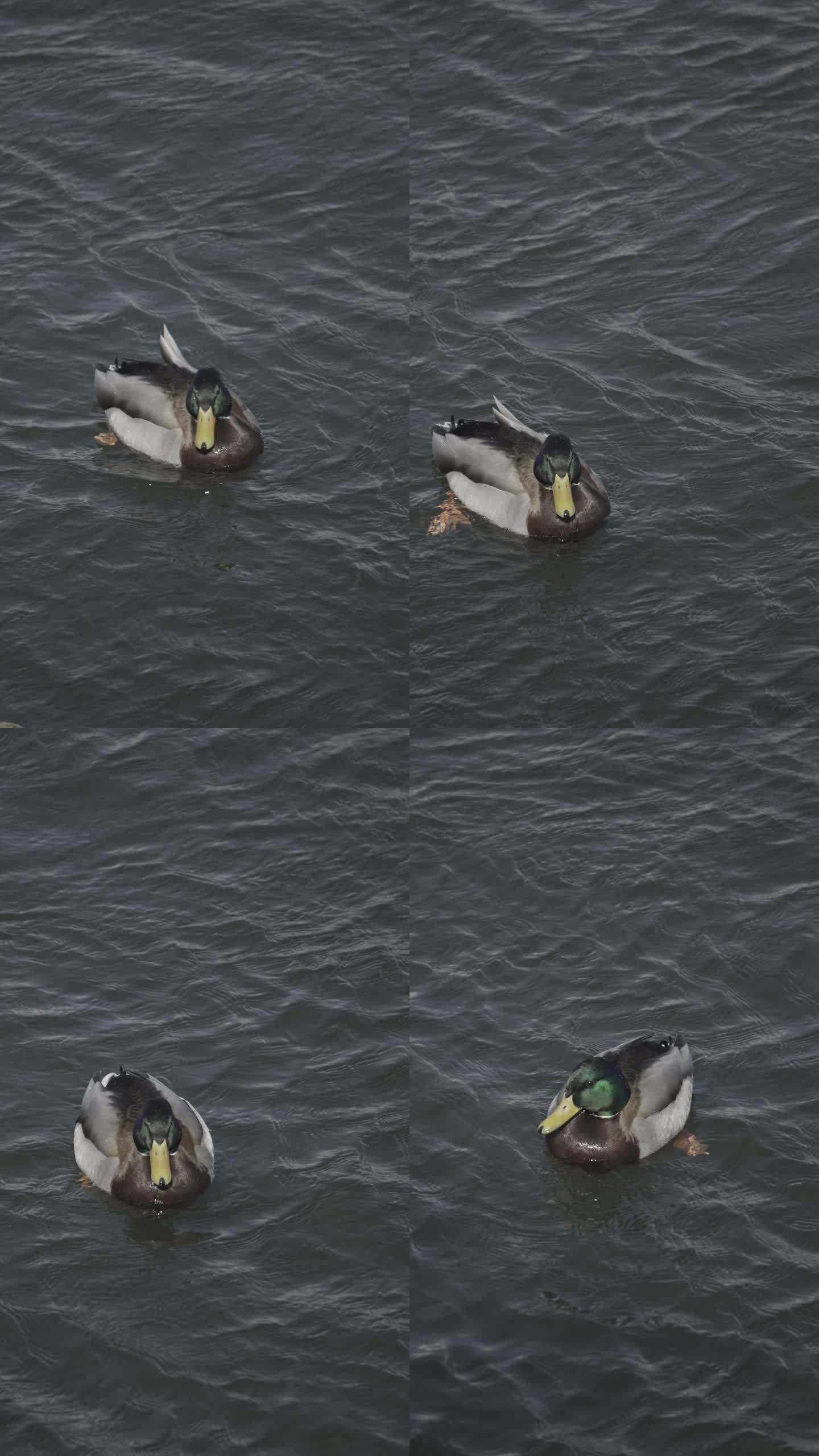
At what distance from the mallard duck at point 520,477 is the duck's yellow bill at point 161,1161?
737 cm

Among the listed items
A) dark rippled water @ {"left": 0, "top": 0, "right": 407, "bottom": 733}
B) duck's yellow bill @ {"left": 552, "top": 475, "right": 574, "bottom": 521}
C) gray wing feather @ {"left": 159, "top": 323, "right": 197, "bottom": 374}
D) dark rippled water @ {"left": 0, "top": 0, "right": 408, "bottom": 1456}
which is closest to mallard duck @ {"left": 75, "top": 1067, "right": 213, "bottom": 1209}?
dark rippled water @ {"left": 0, "top": 0, "right": 408, "bottom": 1456}

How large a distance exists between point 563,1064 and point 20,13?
638 inches

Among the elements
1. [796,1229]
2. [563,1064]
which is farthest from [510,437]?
[796,1229]

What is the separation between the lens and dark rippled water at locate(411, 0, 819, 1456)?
52.1 ft

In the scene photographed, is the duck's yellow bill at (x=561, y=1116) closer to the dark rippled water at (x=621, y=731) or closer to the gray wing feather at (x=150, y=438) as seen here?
the dark rippled water at (x=621, y=731)

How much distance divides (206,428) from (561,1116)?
8.23m

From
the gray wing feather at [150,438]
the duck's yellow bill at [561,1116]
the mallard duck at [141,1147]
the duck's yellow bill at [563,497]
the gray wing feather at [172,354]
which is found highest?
the gray wing feather at [172,354]

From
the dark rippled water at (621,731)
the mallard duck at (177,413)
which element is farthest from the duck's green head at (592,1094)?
the mallard duck at (177,413)

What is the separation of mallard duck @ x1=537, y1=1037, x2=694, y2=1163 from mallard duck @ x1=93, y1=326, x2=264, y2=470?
7.75 metres

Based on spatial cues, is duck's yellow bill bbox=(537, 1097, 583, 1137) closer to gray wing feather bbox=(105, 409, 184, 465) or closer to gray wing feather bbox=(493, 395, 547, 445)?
gray wing feather bbox=(493, 395, 547, 445)

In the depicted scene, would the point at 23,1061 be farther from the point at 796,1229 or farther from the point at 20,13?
the point at 20,13

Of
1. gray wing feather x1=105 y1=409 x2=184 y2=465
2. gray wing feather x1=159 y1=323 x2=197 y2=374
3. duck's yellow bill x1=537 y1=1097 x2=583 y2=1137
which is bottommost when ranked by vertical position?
duck's yellow bill x1=537 y1=1097 x2=583 y2=1137

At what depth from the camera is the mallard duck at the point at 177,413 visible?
22469 mm

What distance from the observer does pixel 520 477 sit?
22266mm
